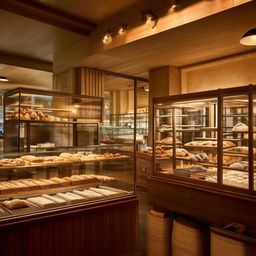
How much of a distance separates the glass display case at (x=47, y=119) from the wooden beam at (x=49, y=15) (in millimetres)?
1392

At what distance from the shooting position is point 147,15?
4.04 meters

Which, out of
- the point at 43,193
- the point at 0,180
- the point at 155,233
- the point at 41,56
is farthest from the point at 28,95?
the point at 41,56

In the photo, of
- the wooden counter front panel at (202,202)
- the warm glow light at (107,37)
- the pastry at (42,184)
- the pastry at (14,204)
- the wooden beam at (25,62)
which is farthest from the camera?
the wooden beam at (25,62)

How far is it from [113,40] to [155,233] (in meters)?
3.43

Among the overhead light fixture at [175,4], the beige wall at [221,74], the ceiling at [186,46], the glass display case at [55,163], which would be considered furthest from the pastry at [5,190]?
the beige wall at [221,74]

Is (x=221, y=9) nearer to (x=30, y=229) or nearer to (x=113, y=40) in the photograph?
(x=113, y=40)

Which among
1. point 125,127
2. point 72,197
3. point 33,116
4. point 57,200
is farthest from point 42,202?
point 125,127

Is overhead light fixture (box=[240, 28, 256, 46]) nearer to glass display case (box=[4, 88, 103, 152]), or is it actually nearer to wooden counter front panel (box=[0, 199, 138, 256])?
wooden counter front panel (box=[0, 199, 138, 256])

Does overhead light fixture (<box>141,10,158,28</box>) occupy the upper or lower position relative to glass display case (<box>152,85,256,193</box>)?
upper

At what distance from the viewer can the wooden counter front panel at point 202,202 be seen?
2.41m

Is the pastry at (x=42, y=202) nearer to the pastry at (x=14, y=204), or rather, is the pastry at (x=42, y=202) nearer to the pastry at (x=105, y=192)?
the pastry at (x=14, y=204)

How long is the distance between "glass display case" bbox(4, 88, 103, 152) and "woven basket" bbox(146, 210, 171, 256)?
1991 millimetres

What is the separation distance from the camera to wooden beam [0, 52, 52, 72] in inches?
288

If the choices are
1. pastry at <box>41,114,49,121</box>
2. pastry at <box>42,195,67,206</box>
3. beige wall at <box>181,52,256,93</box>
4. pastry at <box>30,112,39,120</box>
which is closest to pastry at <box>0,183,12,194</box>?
pastry at <box>42,195,67,206</box>
